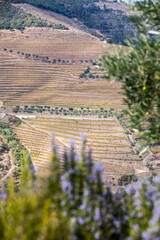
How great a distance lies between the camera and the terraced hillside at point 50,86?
8125cm

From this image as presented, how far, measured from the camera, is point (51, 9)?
136125 mm

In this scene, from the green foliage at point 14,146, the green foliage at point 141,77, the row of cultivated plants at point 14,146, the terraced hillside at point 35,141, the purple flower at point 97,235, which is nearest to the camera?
the purple flower at point 97,235

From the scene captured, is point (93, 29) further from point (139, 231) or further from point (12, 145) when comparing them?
point (139, 231)

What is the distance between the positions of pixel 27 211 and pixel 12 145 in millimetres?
59476

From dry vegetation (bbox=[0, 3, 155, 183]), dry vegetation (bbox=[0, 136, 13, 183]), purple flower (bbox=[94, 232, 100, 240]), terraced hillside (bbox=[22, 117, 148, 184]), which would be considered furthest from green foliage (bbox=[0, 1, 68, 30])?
purple flower (bbox=[94, 232, 100, 240])

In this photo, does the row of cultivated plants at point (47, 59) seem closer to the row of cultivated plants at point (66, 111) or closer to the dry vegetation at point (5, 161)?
the row of cultivated plants at point (66, 111)

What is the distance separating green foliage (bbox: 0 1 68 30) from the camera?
10925cm

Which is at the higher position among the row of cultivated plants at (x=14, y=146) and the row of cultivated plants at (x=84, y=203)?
the row of cultivated plants at (x=14, y=146)

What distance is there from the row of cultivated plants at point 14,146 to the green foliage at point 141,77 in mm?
46145

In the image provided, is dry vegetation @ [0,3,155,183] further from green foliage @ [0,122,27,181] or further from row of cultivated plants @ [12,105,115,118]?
green foliage @ [0,122,27,181]

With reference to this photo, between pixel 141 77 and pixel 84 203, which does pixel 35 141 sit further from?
pixel 84 203

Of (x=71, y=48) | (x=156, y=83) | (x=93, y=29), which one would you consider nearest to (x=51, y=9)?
(x=93, y=29)

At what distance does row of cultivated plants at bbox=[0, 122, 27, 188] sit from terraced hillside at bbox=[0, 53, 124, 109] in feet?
38.2

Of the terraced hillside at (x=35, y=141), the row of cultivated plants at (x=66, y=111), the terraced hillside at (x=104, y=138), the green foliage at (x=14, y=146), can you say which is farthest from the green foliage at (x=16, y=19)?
the green foliage at (x=14, y=146)
